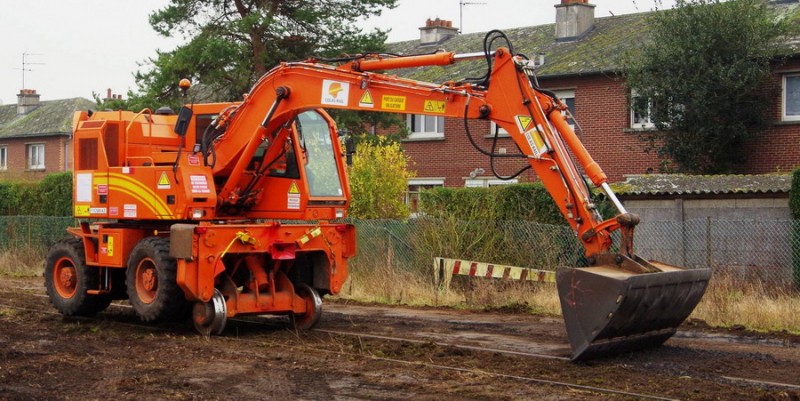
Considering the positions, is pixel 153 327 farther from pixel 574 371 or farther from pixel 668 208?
pixel 668 208

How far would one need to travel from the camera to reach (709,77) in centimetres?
2570

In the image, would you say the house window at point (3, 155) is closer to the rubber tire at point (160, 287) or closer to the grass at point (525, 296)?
the grass at point (525, 296)

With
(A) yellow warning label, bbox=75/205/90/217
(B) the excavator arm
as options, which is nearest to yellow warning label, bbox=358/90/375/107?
(B) the excavator arm

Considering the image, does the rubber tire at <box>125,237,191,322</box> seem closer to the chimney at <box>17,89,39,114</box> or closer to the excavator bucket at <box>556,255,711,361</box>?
the excavator bucket at <box>556,255,711,361</box>

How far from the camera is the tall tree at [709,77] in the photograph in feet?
83.8

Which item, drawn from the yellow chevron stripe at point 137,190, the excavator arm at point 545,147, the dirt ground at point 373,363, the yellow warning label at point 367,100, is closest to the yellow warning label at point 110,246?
the yellow chevron stripe at point 137,190

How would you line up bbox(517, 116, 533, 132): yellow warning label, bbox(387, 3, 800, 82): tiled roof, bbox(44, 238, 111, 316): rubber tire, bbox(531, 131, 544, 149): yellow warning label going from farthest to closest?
bbox(387, 3, 800, 82): tiled roof, bbox(44, 238, 111, 316): rubber tire, bbox(517, 116, 533, 132): yellow warning label, bbox(531, 131, 544, 149): yellow warning label

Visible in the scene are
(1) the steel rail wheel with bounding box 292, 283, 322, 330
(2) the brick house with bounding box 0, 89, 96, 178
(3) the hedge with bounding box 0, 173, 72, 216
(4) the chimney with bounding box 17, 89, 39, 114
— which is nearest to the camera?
(1) the steel rail wheel with bounding box 292, 283, 322, 330

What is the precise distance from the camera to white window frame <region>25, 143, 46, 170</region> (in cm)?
5012

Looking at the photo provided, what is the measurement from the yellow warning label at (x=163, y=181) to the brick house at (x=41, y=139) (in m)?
34.6

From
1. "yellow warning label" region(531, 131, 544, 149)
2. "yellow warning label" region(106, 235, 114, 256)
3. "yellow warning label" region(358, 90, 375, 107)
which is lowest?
"yellow warning label" region(106, 235, 114, 256)

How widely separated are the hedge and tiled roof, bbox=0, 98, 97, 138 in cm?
1663

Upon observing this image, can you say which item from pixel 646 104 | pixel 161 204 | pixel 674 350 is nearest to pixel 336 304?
pixel 161 204

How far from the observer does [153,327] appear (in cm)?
1516
